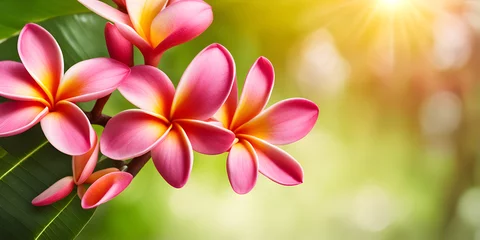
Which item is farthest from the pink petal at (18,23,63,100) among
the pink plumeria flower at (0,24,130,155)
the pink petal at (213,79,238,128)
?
the pink petal at (213,79,238,128)

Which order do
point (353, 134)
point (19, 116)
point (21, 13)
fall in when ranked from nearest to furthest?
point (19, 116), point (21, 13), point (353, 134)

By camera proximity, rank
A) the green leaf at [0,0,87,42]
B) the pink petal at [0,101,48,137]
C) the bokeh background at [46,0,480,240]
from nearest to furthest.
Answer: the pink petal at [0,101,48,137] < the green leaf at [0,0,87,42] < the bokeh background at [46,0,480,240]

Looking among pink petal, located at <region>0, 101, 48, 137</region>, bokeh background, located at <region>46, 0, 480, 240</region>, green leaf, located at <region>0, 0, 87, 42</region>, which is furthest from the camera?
bokeh background, located at <region>46, 0, 480, 240</region>

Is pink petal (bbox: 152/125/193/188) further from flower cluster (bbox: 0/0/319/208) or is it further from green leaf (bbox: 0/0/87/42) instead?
green leaf (bbox: 0/0/87/42)

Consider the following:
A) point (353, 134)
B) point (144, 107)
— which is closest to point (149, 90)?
point (144, 107)

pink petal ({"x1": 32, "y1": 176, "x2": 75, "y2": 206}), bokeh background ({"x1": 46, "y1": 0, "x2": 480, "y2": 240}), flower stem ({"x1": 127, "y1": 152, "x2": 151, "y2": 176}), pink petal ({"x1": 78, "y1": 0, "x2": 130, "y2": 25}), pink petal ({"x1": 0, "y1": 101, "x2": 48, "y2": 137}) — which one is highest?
pink petal ({"x1": 78, "y1": 0, "x2": 130, "y2": 25})

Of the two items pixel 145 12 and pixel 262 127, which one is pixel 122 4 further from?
pixel 262 127
